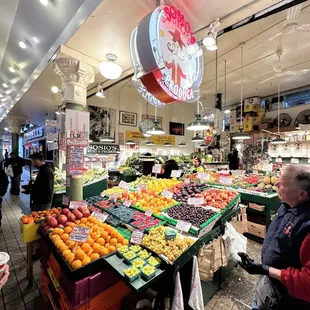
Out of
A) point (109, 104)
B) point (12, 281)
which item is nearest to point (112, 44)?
point (12, 281)

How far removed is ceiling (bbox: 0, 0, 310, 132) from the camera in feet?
8.14

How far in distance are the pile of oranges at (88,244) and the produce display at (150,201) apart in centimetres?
78

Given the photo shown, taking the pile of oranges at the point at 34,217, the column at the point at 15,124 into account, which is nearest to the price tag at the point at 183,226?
the pile of oranges at the point at 34,217

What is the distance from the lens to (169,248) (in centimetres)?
176

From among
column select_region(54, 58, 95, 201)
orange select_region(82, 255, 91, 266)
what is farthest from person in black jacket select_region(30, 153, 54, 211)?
orange select_region(82, 255, 91, 266)

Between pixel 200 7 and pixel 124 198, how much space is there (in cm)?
314

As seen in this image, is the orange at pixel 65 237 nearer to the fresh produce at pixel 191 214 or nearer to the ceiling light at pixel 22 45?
the fresh produce at pixel 191 214

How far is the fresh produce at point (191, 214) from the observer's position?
7.30 feet

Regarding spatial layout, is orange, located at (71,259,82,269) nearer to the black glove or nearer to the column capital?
the black glove

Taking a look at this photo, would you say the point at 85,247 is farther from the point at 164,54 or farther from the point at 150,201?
the point at 164,54

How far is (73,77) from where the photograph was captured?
352cm

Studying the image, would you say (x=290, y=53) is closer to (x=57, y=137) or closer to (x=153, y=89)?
(x=153, y=89)

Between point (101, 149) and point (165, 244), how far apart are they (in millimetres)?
7614

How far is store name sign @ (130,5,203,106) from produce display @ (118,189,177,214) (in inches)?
63.8
